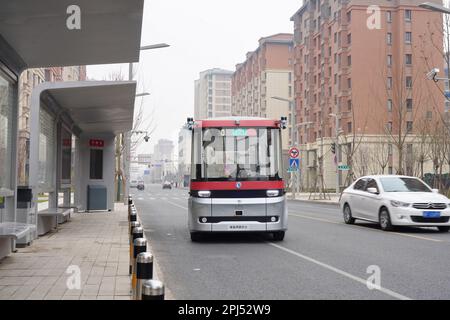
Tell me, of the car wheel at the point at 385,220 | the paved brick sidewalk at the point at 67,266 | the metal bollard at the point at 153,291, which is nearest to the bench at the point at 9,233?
the paved brick sidewalk at the point at 67,266

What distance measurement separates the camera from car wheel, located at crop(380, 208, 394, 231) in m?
15.1

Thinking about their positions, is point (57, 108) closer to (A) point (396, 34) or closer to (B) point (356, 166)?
(B) point (356, 166)

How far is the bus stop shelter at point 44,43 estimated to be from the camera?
7797mm

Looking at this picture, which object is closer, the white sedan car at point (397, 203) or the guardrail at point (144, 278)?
the guardrail at point (144, 278)

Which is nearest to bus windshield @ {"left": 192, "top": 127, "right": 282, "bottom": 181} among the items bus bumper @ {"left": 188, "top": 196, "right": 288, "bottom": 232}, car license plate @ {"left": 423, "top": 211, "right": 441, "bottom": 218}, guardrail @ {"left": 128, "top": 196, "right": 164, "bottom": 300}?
bus bumper @ {"left": 188, "top": 196, "right": 288, "bottom": 232}

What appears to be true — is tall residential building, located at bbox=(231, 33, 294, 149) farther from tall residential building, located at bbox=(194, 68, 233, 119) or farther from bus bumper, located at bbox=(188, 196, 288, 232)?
bus bumper, located at bbox=(188, 196, 288, 232)

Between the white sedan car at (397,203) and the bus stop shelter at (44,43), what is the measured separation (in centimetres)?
811

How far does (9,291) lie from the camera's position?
685 cm

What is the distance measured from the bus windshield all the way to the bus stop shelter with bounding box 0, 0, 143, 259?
8.73 feet

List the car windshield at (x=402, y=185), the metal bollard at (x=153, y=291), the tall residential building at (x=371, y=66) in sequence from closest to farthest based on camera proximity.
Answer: the metal bollard at (x=153, y=291) → the car windshield at (x=402, y=185) → the tall residential building at (x=371, y=66)

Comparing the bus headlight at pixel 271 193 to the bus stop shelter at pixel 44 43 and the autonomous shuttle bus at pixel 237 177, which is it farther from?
the bus stop shelter at pixel 44 43
